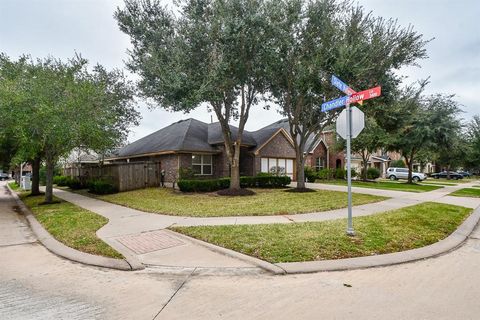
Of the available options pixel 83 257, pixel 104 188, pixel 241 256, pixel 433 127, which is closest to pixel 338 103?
pixel 241 256

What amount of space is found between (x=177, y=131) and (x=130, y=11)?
10.6m

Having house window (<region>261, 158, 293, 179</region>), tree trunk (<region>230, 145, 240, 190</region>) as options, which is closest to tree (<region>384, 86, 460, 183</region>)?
house window (<region>261, 158, 293, 179</region>)

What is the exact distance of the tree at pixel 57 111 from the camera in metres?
11.9

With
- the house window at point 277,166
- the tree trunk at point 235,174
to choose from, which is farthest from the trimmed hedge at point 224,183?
the house window at point 277,166

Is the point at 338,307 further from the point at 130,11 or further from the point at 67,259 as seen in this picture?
the point at 130,11

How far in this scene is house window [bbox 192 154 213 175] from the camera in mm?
22266

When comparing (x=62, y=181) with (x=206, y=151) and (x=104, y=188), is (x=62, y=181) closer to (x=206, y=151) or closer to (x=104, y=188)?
(x=104, y=188)

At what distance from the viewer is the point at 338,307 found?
354 cm

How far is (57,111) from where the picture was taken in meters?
12.3

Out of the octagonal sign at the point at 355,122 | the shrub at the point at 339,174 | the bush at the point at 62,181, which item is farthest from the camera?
the shrub at the point at 339,174

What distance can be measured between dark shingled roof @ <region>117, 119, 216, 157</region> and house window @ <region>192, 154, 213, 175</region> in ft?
2.56

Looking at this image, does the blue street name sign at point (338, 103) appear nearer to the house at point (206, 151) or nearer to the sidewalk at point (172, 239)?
the sidewalk at point (172, 239)

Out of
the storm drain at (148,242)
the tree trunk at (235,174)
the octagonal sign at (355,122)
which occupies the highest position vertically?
the octagonal sign at (355,122)

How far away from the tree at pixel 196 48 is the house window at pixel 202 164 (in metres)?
6.63
